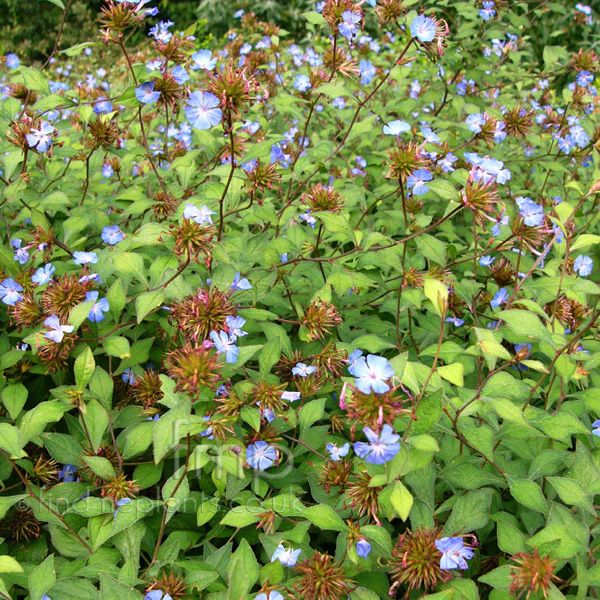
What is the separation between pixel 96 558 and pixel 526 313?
3.95 ft

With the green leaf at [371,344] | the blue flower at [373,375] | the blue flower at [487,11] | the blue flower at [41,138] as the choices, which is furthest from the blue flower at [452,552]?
the blue flower at [487,11]

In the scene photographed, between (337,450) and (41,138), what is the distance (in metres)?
1.44

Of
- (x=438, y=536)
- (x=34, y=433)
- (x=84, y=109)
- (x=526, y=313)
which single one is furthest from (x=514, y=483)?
(x=84, y=109)

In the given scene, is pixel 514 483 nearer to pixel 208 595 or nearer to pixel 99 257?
pixel 208 595

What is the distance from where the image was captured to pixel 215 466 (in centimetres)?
135

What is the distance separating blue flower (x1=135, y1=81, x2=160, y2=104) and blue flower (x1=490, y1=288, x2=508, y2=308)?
128 cm

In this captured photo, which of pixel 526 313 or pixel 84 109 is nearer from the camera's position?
pixel 526 313

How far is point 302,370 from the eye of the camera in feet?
4.97

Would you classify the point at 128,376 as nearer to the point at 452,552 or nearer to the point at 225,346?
the point at 225,346

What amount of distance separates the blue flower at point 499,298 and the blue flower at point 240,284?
855 mm

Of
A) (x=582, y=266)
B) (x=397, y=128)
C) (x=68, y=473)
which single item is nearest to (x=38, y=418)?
(x=68, y=473)

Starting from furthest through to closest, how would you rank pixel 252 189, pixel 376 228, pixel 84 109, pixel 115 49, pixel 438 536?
pixel 115 49 → pixel 376 228 → pixel 84 109 → pixel 252 189 → pixel 438 536

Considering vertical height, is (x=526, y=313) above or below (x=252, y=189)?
below

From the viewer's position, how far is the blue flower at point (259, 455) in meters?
1.38
